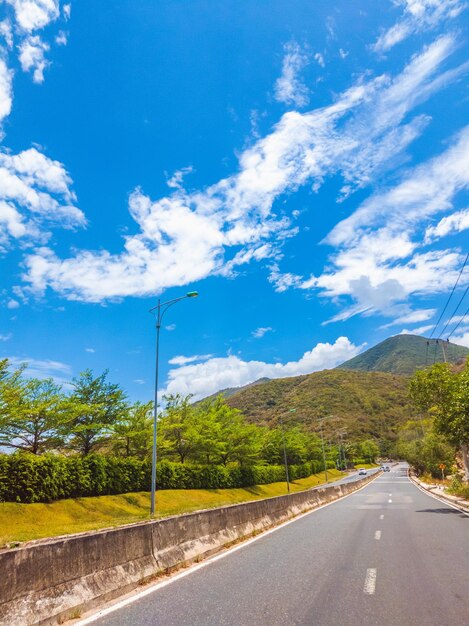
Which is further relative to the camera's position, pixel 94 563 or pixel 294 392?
pixel 294 392

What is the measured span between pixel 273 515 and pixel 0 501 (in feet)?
49.2

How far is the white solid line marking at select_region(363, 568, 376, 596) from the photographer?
6522mm

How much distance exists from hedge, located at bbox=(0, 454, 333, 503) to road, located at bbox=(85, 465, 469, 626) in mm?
17382

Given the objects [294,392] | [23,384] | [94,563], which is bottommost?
[94,563]

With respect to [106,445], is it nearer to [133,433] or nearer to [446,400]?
[133,433]

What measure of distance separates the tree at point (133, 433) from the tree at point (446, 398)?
22.0 meters

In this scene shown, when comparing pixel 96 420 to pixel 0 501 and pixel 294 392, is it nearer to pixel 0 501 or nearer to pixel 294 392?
pixel 0 501

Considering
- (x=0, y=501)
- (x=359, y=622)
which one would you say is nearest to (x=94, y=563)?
(x=359, y=622)

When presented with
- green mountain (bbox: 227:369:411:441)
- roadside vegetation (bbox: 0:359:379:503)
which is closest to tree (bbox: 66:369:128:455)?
roadside vegetation (bbox: 0:359:379:503)

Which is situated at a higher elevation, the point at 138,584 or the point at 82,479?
the point at 82,479

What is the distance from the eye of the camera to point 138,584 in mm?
7027

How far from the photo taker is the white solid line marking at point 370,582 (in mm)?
6522

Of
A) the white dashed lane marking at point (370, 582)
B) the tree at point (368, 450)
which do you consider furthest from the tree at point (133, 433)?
the tree at point (368, 450)

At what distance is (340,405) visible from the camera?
171875mm
